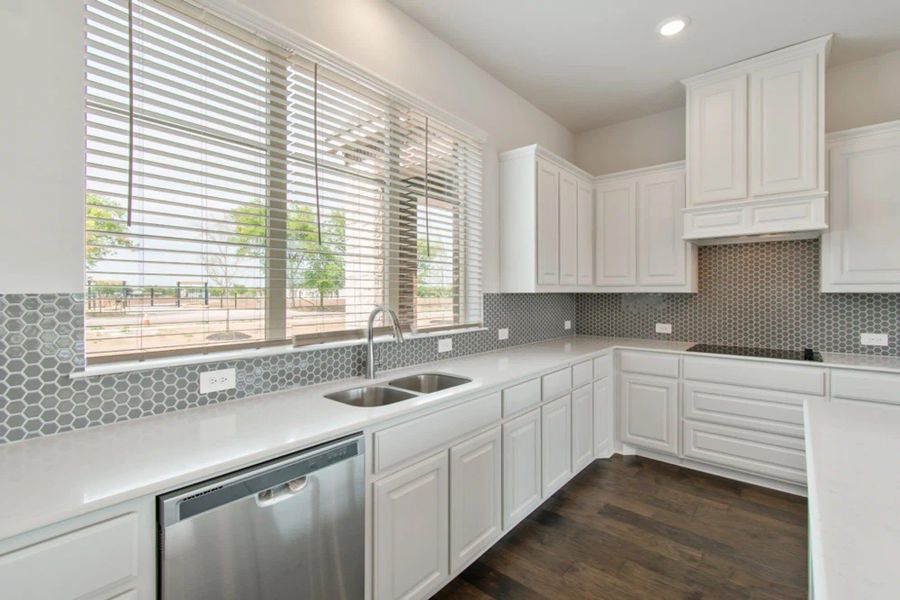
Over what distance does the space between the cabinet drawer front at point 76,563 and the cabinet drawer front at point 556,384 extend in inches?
81.1

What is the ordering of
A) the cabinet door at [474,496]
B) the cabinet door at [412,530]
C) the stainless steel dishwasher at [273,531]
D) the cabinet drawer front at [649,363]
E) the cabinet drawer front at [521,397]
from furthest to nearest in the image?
1. the cabinet drawer front at [649,363]
2. the cabinet drawer front at [521,397]
3. the cabinet door at [474,496]
4. the cabinet door at [412,530]
5. the stainless steel dishwasher at [273,531]

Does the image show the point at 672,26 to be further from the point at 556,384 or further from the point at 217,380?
the point at 217,380

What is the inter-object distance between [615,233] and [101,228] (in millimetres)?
3603

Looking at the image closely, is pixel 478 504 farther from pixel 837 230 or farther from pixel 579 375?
pixel 837 230

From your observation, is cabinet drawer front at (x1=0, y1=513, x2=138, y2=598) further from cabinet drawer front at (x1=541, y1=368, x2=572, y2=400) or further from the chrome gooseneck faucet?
cabinet drawer front at (x1=541, y1=368, x2=572, y2=400)

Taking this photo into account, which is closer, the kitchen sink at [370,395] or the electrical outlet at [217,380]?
the electrical outlet at [217,380]

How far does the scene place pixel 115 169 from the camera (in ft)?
4.66

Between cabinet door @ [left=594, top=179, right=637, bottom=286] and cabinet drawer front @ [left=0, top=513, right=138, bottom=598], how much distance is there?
3660 mm

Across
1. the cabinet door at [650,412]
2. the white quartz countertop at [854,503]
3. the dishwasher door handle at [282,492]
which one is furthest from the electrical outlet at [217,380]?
the cabinet door at [650,412]

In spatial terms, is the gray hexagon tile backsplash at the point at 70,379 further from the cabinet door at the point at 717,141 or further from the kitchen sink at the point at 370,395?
the cabinet door at the point at 717,141

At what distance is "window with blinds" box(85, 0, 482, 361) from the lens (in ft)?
4.70

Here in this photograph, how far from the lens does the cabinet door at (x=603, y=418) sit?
324 centimetres

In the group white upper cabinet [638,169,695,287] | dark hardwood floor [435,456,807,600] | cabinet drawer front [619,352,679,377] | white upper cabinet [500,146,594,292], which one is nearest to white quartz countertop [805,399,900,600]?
dark hardwood floor [435,456,807,600]

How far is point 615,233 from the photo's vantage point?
146 inches
